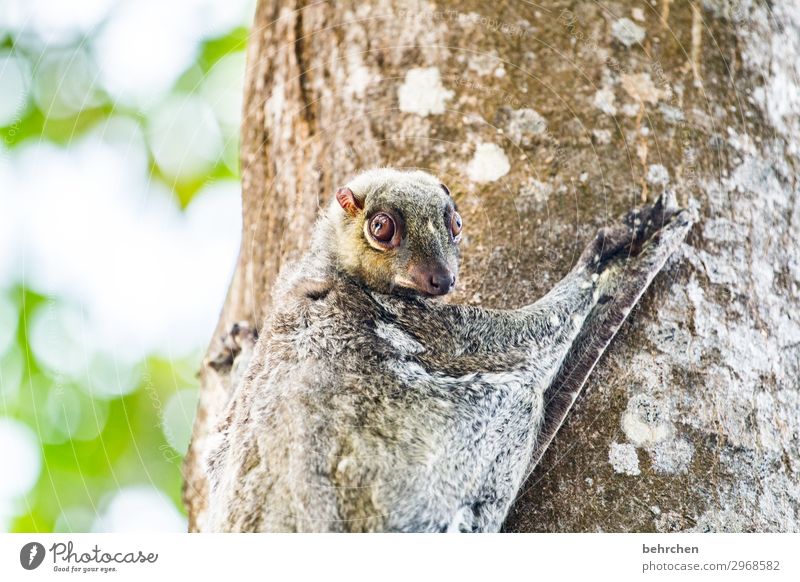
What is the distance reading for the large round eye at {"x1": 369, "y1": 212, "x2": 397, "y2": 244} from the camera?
168 inches

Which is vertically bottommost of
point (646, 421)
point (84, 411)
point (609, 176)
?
point (84, 411)

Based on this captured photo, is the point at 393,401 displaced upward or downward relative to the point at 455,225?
downward

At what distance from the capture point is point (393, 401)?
3.96 metres

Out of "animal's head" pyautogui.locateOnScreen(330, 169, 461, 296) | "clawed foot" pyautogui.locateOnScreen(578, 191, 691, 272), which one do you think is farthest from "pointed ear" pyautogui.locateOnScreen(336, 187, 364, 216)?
"clawed foot" pyautogui.locateOnScreen(578, 191, 691, 272)

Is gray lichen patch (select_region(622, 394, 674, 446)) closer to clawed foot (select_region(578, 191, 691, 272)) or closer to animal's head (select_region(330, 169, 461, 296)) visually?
clawed foot (select_region(578, 191, 691, 272))

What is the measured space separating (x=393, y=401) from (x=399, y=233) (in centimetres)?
99

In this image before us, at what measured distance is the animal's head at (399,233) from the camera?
4.11 metres

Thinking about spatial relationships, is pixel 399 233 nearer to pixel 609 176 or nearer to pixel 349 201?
pixel 349 201

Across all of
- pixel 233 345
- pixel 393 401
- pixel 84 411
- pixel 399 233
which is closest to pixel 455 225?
pixel 399 233

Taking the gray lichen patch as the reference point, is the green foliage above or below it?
below

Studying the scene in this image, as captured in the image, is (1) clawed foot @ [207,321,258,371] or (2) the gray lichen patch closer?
(2) the gray lichen patch
